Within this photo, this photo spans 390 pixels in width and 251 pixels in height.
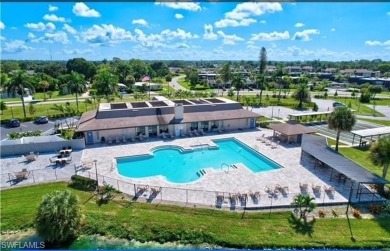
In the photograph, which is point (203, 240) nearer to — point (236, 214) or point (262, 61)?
point (236, 214)

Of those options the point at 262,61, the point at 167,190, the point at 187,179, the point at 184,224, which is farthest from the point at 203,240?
the point at 262,61

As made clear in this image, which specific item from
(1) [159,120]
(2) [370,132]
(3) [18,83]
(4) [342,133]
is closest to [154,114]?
(1) [159,120]

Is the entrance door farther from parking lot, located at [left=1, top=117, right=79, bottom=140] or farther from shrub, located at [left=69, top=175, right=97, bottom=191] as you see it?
shrub, located at [left=69, top=175, right=97, bottom=191]

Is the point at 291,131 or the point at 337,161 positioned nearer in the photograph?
the point at 337,161

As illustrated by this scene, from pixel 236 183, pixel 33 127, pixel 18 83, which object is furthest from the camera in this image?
pixel 18 83

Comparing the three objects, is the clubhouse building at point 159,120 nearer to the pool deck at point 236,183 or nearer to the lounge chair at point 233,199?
the pool deck at point 236,183

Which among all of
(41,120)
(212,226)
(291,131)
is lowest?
(212,226)

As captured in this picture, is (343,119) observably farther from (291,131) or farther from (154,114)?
(154,114)

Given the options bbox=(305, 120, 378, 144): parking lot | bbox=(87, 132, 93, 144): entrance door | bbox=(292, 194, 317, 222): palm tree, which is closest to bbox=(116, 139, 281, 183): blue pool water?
bbox=(87, 132, 93, 144): entrance door
